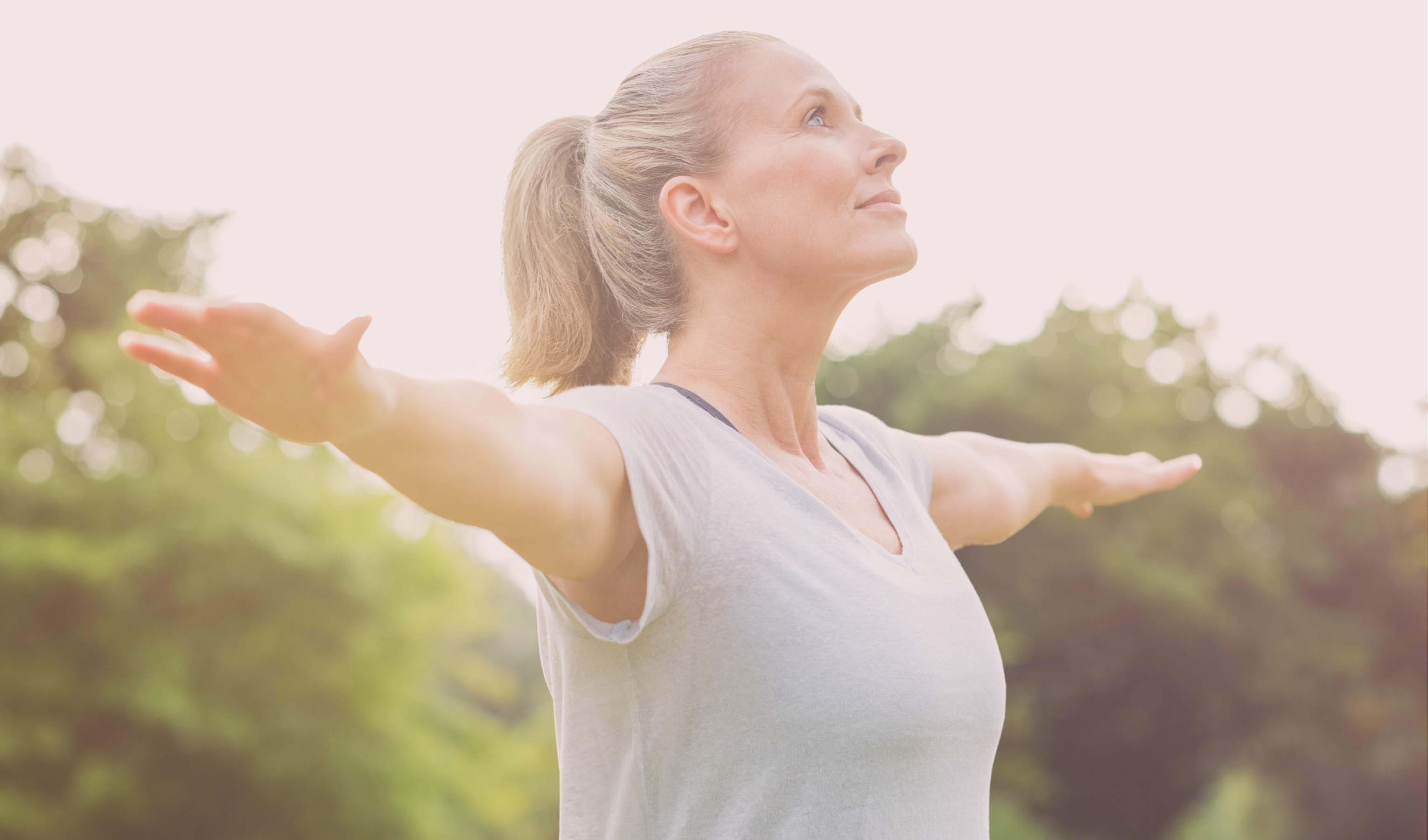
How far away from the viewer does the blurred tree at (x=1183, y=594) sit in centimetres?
1648

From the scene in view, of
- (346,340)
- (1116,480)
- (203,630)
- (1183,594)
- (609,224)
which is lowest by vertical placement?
(1183,594)

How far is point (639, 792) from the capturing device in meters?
1.34

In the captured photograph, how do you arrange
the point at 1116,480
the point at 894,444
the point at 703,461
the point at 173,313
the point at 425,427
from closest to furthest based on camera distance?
the point at 173,313 → the point at 425,427 → the point at 703,461 → the point at 894,444 → the point at 1116,480

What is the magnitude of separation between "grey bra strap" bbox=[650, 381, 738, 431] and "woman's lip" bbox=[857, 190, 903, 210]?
0.37m

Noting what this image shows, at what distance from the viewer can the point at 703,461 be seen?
1338 millimetres

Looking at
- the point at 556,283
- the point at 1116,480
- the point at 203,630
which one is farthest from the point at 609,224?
the point at 203,630

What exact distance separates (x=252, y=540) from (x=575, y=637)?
1414 cm

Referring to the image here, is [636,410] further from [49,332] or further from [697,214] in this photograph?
[49,332]

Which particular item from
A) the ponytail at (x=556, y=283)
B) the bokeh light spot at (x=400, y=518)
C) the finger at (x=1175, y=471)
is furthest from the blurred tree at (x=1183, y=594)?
the ponytail at (x=556, y=283)

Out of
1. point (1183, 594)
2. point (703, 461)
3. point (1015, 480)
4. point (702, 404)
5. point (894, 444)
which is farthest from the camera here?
point (1183, 594)

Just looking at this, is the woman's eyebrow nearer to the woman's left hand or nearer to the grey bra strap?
the grey bra strap

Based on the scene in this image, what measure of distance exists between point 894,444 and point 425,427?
3.77 ft

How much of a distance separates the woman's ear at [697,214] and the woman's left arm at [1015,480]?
2.19ft

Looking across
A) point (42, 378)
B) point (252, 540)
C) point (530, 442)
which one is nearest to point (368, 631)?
point (252, 540)
